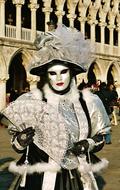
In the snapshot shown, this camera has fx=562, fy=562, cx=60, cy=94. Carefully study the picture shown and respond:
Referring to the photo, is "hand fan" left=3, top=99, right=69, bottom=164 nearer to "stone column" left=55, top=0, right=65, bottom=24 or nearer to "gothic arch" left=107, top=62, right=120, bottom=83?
"stone column" left=55, top=0, right=65, bottom=24

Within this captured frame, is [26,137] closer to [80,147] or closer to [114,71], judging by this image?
[80,147]

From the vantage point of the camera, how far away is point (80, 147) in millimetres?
3656

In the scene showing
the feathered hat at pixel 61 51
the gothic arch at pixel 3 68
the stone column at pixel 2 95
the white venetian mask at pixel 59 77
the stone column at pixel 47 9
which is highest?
the stone column at pixel 47 9

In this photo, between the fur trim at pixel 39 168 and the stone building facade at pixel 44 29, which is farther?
the stone building facade at pixel 44 29

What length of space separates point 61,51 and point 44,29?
2931cm

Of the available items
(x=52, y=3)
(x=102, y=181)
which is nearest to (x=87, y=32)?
(x=52, y=3)

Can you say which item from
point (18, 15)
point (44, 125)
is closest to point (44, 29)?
point (18, 15)

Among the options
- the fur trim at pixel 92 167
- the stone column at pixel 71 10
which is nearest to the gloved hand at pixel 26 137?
the fur trim at pixel 92 167

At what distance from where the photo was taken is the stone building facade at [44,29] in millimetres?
27922

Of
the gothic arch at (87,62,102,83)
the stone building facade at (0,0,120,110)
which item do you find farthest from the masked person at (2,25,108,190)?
the gothic arch at (87,62,102,83)

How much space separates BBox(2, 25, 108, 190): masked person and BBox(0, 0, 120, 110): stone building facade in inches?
824

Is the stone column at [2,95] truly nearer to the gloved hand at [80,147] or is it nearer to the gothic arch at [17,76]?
the gothic arch at [17,76]

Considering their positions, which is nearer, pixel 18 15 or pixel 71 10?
pixel 18 15

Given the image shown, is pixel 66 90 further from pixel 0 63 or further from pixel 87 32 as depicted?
pixel 87 32
